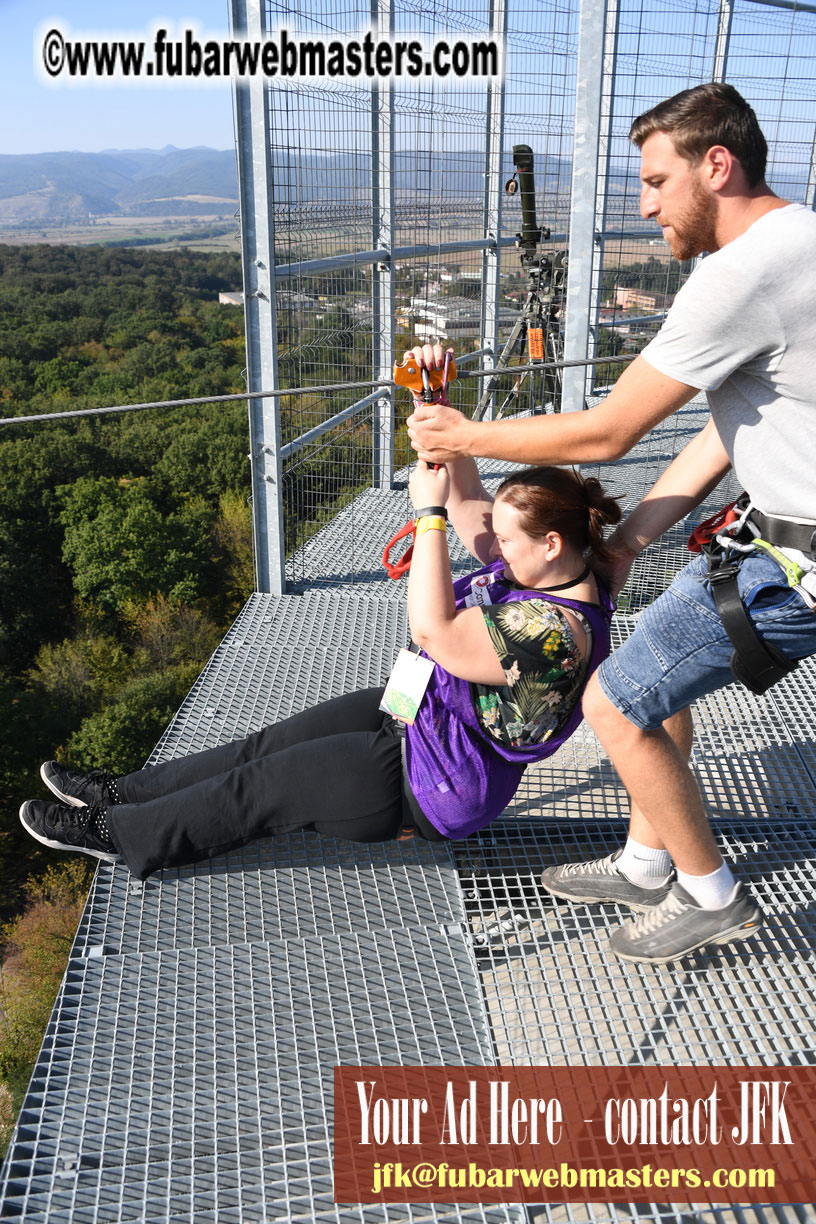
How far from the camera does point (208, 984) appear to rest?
186 cm

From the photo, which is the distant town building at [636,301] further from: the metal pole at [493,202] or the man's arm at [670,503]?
the man's arm at [670,503]

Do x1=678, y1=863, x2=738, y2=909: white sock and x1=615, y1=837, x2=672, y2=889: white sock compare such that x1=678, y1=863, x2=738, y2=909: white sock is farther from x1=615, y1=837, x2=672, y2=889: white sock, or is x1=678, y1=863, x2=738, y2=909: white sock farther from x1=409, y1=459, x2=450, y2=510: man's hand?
x1=409, y1=459, x2=450, y2=510: man's hand

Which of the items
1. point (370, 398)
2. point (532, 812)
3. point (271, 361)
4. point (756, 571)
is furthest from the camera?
point (370, 398)

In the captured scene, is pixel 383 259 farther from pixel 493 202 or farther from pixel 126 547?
pixel 126 547

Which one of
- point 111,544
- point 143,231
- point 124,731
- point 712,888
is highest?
point 143,231

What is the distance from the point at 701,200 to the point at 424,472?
26.1 inches

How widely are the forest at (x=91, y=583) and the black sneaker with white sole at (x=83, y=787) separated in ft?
40.5

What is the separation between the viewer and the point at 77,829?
2146mm

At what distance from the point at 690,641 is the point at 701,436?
49cm

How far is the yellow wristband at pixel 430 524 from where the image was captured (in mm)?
1765

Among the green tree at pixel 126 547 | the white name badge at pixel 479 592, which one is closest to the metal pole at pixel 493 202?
the white name badge at pixel 479 592

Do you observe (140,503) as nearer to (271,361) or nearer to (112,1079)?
(271,361)

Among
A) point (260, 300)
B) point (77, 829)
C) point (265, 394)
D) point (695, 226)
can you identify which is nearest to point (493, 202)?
point (260, 300)

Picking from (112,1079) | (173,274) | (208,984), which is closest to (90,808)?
(208,984)
